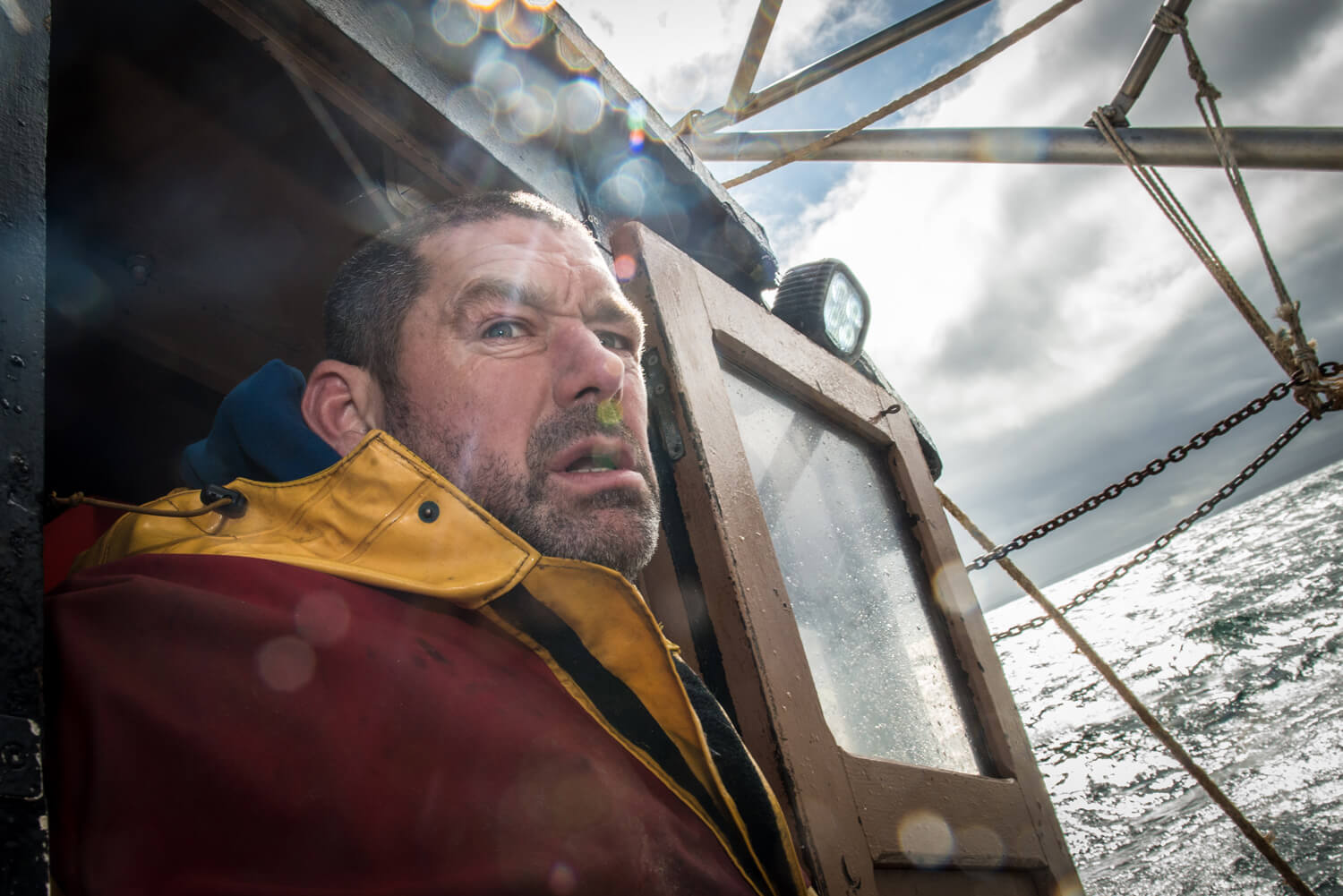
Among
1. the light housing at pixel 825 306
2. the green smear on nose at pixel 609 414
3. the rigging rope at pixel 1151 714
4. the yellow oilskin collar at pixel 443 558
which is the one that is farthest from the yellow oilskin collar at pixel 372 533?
the rigging rope at pixel 1151 714

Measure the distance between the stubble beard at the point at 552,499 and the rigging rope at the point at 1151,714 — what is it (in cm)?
218

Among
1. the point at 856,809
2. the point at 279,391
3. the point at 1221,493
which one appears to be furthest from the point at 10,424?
the point at 1221,493

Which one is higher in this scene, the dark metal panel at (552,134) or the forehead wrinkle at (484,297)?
the dark metal panel at (552,134)

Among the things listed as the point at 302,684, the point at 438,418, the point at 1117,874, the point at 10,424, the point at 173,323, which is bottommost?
the point at 1117,874

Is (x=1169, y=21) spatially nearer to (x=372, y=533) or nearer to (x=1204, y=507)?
(x=1204, y=507)

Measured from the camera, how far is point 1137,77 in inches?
139

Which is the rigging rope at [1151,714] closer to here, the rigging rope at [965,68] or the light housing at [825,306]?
the light housing at [825,306]

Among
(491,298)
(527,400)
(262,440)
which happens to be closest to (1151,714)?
(527,400)

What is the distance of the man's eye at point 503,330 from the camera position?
1547 millimetres

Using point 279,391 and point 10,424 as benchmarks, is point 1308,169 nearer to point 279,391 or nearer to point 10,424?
point 279,391

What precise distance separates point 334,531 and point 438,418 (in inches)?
17.2

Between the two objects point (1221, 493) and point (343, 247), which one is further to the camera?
point (1221, 493)

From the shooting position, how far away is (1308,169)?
10.7 ft

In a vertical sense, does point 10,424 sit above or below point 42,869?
above
